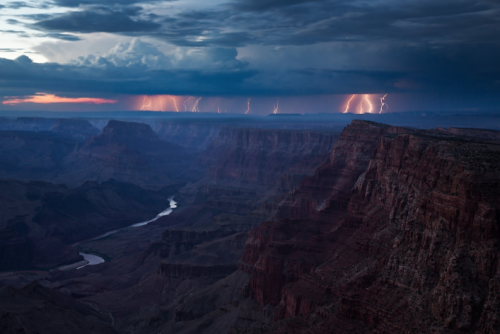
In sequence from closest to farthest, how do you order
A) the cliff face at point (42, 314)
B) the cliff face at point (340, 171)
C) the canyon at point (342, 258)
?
1. the canyon at point (342, 258)
2. the cliff face at point (42, 314)
3. the cliff face at point (340, 171)

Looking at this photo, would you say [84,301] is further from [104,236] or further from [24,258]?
[104,236]

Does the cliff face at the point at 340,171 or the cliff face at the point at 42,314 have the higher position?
the cliff face at the point at 340,171

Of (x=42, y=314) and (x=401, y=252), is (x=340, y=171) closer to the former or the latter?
(x=401, y=252)

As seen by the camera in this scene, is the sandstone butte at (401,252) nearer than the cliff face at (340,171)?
Yes

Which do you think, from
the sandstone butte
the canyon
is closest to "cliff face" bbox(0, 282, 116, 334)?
the canyon

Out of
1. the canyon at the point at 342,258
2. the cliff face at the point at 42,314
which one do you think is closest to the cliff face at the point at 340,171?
the canyon at the point at 342,258

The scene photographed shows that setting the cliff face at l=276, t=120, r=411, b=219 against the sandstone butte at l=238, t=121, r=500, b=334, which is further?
the cliff face at l=276, t=120, r=411, b=219

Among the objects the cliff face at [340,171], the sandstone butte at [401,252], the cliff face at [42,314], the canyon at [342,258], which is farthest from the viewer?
the cliff face at [340,171]

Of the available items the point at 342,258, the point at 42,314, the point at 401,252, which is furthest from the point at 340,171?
the point at 42,314

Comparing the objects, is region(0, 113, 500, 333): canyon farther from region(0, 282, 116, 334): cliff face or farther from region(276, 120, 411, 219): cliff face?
region(0, 282, 116, 334): cliff face

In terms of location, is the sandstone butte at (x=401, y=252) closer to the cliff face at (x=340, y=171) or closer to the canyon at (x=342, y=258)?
the canyon at (x=342, y=258)
